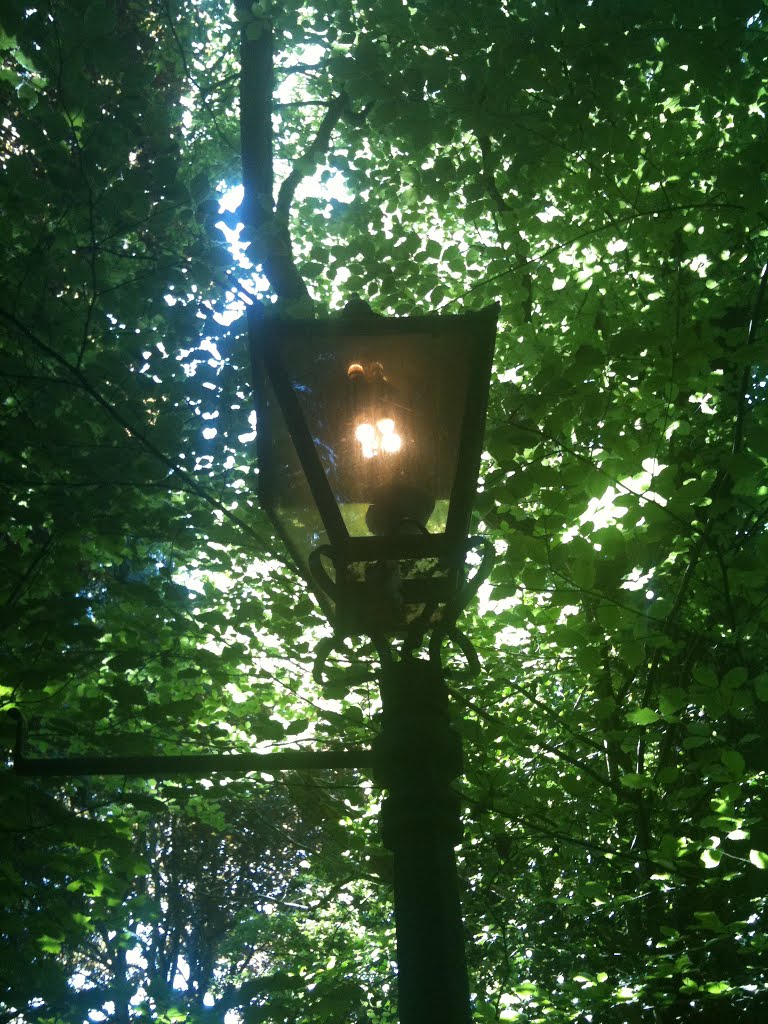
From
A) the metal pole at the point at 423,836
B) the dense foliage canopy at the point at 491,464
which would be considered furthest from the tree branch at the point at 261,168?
the metal pole at the point at 423,836

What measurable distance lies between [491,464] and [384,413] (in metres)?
3.01

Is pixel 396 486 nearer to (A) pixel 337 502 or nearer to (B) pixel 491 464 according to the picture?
(A) pixel 337 502

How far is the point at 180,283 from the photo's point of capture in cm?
473

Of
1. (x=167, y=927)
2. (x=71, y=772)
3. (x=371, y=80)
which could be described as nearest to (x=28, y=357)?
(x=371, y=80)

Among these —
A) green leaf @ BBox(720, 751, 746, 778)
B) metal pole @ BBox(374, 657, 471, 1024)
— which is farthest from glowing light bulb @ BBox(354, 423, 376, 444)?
green leaf @ BBox(720, 751, 746, 778)

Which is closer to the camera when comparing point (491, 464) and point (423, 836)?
point (423, 836)

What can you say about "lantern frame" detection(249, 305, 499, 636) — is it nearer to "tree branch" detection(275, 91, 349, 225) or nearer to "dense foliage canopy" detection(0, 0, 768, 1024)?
"dense foliage canopy" detection(0, 0, 768, 1024)

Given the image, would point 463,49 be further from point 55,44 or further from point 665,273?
point 55,44

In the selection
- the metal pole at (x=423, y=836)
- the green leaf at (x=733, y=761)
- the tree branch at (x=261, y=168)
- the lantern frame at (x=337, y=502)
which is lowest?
the metal pole at (x=423, y=836)

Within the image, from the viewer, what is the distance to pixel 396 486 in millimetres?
1886

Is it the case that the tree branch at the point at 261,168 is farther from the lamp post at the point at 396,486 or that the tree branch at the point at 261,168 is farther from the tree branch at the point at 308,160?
the lamp post at the point at 396,486

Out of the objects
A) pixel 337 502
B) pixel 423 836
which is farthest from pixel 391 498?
pixel 423 836

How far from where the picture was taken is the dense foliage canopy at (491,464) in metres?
3.11

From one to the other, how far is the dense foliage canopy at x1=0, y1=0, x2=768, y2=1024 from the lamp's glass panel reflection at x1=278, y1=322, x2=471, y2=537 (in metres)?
0.83
